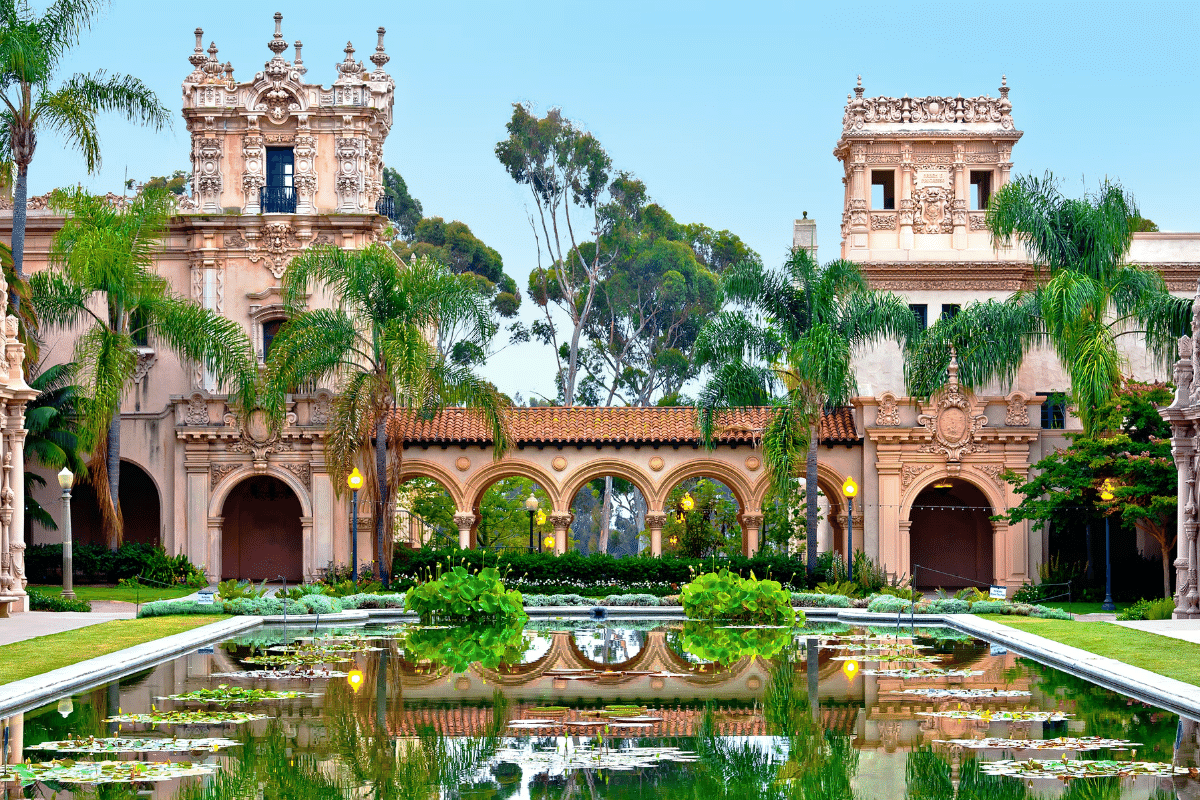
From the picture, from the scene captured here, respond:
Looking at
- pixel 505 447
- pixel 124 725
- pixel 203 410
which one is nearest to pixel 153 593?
pixel 203 410

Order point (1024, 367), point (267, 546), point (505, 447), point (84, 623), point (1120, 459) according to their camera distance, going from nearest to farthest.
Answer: point (84, 623), point (1120, 459), point (505, 447), point (1024, 367), point (267, 546)

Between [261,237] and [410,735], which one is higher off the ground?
[261,237]

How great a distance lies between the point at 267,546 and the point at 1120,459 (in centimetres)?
2186

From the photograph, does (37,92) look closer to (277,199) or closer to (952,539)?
(277,199)

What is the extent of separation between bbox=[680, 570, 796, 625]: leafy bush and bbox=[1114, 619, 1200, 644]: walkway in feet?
17.2

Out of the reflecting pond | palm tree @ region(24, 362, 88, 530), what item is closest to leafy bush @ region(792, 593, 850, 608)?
the reflecting pond

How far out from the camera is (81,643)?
63.2 ft

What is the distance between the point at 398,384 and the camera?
32.5 m

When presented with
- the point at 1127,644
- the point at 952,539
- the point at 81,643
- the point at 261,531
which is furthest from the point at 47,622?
the point at 952,539

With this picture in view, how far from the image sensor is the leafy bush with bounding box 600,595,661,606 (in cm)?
2866

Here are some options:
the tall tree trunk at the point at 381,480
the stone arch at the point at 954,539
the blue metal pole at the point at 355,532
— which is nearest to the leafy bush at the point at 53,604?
the blue metal pole at the point at 355,532

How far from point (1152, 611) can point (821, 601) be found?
5.94 metres

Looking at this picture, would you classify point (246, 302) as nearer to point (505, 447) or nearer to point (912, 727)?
point (505, 447)

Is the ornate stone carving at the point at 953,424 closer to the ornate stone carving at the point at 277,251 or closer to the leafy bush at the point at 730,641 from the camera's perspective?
the leafy bush at the point at 730,641
